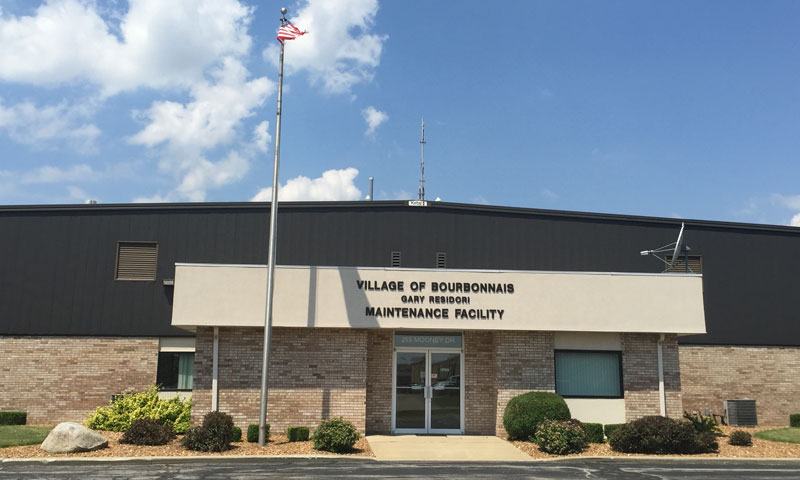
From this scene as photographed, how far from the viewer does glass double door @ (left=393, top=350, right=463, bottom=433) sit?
1989cm

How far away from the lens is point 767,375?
25.4m

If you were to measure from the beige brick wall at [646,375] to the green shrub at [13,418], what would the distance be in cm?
1955

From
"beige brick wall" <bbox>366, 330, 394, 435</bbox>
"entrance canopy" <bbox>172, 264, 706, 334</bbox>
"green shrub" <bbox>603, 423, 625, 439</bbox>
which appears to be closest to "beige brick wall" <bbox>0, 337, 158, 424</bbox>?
"entrance canopy" <bbox>172, 264, 706, 334</bbox>

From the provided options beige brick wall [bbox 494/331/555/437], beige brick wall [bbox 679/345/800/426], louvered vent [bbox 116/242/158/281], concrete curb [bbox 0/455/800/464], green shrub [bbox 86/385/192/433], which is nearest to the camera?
concrete curb [bbox 0/455/800/464]

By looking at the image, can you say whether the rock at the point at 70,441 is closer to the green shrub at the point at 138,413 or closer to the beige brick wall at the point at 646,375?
the green shrub at the point at 138,413

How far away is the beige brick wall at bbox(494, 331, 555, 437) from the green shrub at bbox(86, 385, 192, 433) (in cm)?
943

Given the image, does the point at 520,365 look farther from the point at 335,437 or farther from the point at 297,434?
the point at 297,434

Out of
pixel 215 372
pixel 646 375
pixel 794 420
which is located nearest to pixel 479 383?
pixel 646 375

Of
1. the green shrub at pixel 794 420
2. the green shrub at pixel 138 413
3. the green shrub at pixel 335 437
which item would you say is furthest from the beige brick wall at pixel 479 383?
the green shrub at pixel 794 420

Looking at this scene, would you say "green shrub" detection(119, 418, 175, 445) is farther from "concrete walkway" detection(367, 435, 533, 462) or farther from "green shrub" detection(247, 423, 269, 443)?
"concrete walkway" detection(367, 435, 533, 462)

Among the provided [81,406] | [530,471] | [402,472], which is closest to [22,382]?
[81,406]

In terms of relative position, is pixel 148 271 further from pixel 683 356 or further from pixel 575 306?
pixel 683 356

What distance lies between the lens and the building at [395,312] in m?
18.7

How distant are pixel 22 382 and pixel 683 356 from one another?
23805 mm
